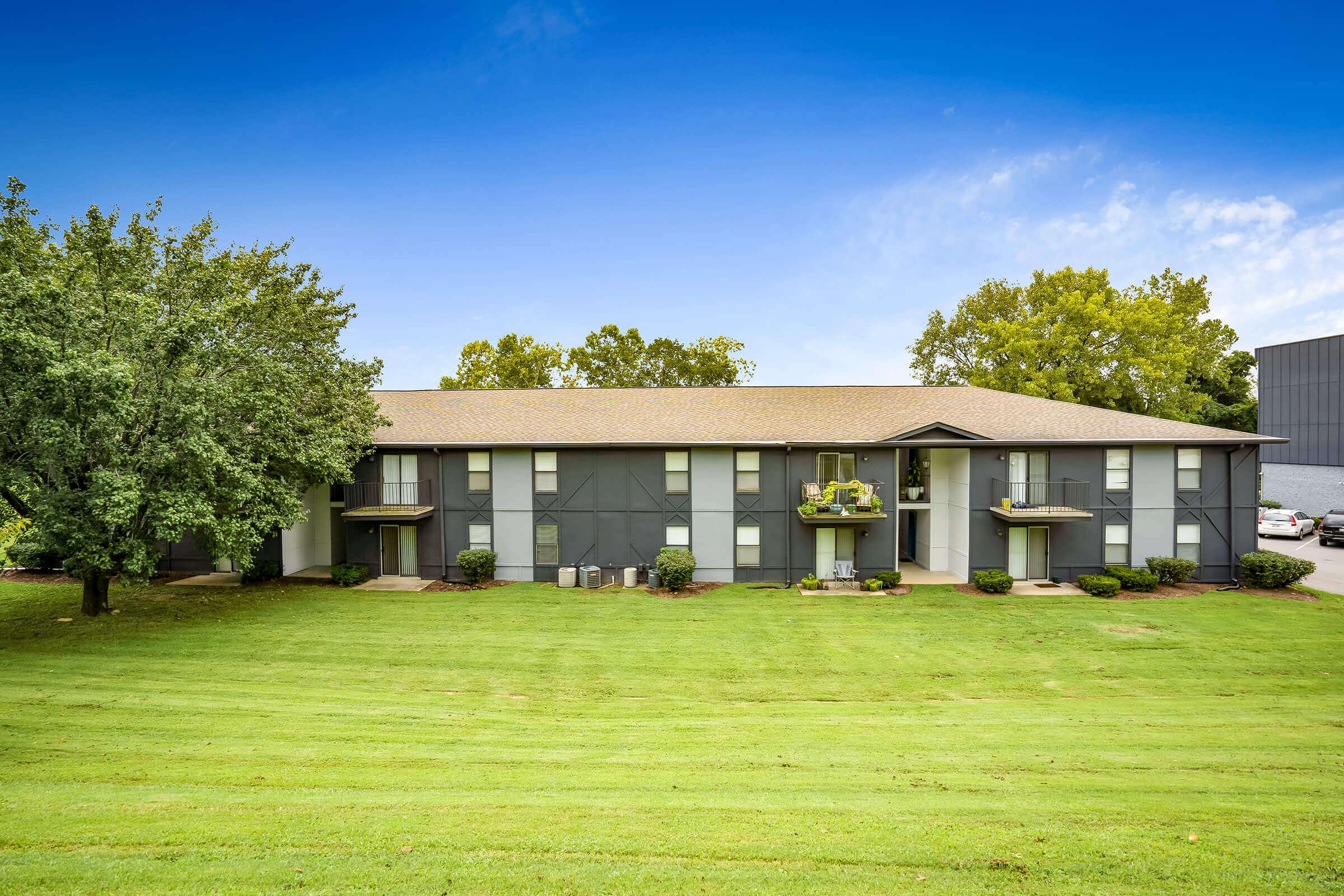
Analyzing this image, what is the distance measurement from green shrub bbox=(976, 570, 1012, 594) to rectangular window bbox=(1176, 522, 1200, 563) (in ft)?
22.1

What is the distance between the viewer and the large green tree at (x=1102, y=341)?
33375mm

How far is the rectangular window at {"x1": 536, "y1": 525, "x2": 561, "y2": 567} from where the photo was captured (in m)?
20.6

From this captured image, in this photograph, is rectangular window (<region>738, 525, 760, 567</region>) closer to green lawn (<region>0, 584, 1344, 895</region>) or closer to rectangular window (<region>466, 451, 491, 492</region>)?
green lawn (<region>0, 584, 1344, 895</region>)

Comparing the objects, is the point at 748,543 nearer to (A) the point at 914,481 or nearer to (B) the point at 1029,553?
(A) the point at 914,481

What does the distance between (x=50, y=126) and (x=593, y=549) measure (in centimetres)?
2577

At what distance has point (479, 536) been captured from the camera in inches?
819

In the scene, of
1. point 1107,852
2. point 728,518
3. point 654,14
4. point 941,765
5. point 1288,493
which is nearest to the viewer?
point 1107,852

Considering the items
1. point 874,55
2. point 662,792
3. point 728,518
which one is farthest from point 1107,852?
point 874,55

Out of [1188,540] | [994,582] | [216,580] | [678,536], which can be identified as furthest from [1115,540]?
[216,580]

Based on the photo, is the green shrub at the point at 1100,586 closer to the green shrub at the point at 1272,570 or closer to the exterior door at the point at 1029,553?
the exterior door at the point at 1029,553

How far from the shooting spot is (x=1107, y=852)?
5352 mm

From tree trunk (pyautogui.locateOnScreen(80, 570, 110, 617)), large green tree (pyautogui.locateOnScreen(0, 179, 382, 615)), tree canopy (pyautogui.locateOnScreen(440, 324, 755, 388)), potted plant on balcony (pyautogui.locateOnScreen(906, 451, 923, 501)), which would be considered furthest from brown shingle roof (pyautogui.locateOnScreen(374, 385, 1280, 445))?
tree canopy (pyautogui.locateOnScreen(440, 324, 755, 388))

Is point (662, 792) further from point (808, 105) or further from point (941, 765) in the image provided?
point (808, 105)

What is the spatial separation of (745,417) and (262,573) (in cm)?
1831
